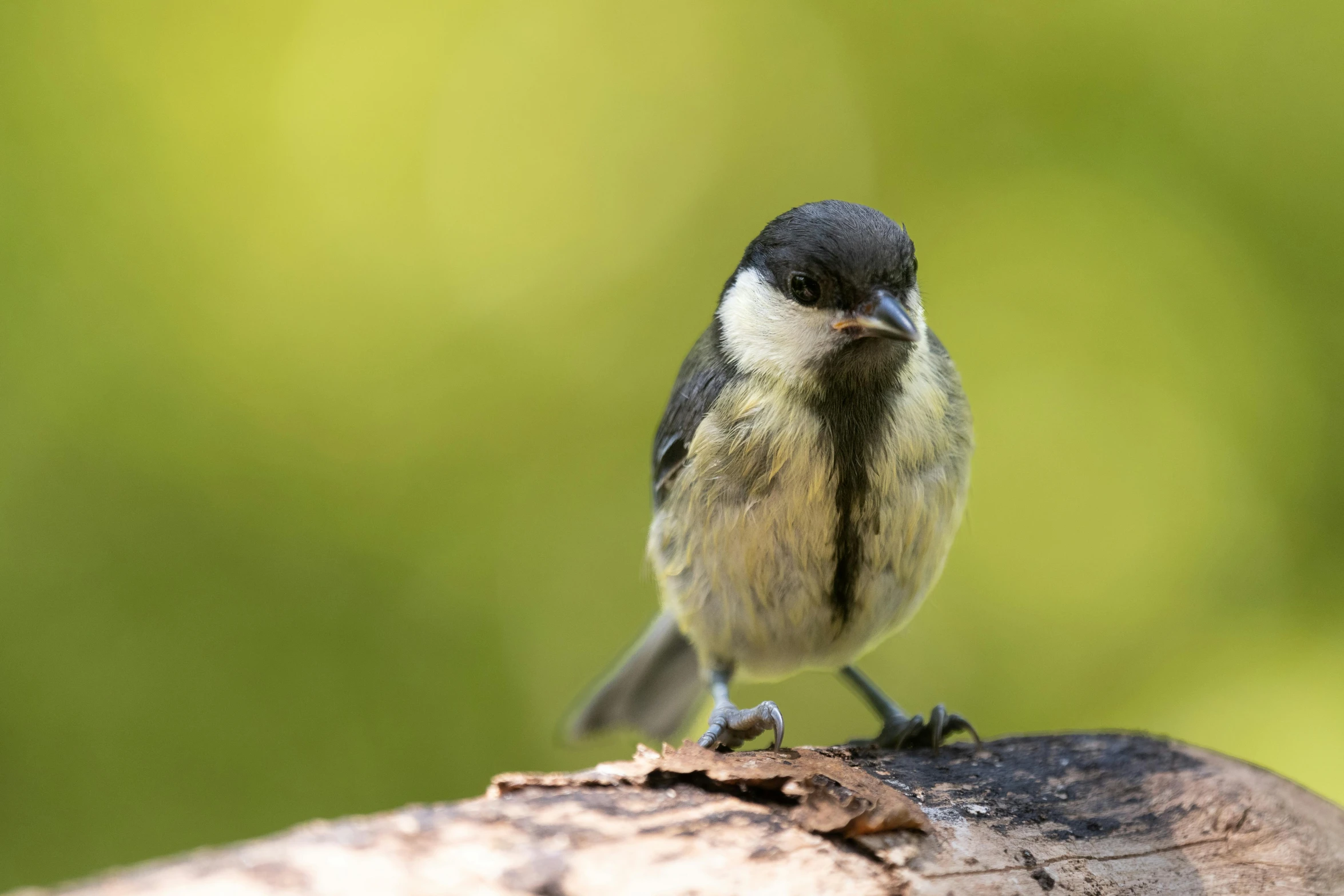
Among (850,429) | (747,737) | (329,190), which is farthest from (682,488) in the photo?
(329,190)

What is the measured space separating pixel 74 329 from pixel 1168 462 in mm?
3886

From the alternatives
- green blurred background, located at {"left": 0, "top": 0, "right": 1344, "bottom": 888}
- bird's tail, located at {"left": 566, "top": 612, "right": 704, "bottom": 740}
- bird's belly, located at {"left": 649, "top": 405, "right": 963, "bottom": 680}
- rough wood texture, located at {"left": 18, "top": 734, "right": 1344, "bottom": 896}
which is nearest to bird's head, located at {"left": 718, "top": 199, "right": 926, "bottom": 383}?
bird's belly, located at {"left": 649, "top": 405, "right": 963, "bottom": 680}

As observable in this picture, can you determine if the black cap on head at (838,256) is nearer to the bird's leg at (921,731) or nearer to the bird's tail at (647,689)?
the bird's leg at (921,731)

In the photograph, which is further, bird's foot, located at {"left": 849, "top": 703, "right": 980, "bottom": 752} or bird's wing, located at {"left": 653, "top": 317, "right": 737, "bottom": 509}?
bird's wing, located at {"left": 653, "top": 317, "right": 737, "bottom": 509}

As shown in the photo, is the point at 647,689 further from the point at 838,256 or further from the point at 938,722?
the point at 838,256

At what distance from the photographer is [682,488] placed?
223 cm

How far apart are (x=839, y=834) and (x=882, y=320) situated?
0.97 m

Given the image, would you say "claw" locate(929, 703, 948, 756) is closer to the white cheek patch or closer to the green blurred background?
the white cheek patch

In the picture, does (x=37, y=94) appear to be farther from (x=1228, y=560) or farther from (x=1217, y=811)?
(x=1228, y=560)

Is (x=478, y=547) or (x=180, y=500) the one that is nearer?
(x=180, y=500)

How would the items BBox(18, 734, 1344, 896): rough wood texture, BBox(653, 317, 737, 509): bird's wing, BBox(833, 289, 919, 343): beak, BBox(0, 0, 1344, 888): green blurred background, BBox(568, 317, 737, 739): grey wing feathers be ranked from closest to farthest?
BBox(18, 734, 1344, 896): rough wood texture
BBox(833, 289, 919, 343): beak
BBox(653, 317, 737, 509): bird's wing
BBox(568, 317, 737, 739): grey wing feathers
BBox(0, 0, 1344, 888): green blurred background

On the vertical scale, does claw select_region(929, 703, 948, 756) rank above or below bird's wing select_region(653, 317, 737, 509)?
below

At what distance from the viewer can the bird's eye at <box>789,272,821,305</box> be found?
2.03 metres

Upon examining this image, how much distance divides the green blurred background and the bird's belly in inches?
59.0
